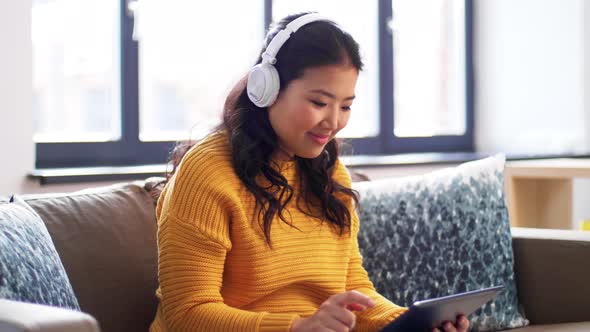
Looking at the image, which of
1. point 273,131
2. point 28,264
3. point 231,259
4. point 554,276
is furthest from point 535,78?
point 28,264

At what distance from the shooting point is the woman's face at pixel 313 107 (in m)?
1.61

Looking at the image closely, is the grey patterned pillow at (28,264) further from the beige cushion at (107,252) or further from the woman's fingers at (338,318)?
the woman's fingers at (338,318)

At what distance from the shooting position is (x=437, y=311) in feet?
4.78

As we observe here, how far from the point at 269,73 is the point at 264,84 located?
21 mm

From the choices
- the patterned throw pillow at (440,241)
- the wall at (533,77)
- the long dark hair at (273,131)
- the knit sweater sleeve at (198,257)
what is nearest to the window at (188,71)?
the wall at (533,77)

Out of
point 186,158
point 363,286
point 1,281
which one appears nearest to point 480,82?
point 363,286

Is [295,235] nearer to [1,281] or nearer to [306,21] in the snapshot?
[306,21]

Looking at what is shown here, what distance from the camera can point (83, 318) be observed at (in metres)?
1.05

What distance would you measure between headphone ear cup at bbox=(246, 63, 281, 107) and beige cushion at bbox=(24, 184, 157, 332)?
421 millimetres

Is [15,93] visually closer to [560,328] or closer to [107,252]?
[107,252]

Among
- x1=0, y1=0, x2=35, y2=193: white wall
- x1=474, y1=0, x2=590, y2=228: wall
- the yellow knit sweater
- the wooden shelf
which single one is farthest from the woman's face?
x1=474, y1=0, x2=590, y2=228: wall

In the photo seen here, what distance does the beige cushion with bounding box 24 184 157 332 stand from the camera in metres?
1.73

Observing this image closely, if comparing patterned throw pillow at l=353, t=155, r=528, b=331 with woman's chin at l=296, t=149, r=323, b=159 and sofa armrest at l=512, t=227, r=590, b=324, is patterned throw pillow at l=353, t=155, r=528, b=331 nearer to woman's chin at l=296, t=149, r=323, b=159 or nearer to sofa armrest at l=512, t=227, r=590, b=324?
sofa armrest at l=512, t=227, r=590, b=324

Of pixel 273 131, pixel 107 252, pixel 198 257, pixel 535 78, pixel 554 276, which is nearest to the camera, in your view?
pixel 198 257
